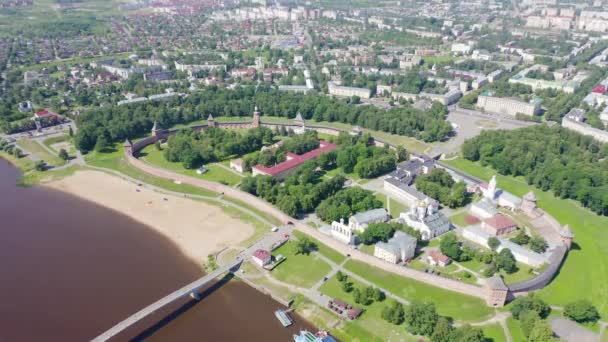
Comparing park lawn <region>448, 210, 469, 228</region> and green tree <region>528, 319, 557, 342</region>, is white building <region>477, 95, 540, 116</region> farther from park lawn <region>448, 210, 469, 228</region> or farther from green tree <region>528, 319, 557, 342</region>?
green tree <region>528, 319, 557, 342</region>

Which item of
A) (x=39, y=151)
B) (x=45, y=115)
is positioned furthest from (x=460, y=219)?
(x=45, y=115)

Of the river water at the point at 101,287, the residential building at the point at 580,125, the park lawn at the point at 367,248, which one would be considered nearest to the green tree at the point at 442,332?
the river water at the point at 101,287

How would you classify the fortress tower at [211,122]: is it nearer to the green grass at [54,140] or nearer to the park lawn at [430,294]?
the green grass at [54,140]

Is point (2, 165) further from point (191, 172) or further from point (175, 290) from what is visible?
point (175, 290)

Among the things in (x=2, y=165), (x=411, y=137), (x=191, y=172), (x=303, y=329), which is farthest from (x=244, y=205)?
(x=2, y=165)

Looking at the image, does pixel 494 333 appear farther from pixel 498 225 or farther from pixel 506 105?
pixel 506 105

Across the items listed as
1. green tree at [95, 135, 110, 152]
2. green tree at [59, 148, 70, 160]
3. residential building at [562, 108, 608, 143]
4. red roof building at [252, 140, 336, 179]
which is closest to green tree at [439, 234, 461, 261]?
red roof building at [252, 140, 336, 179]
